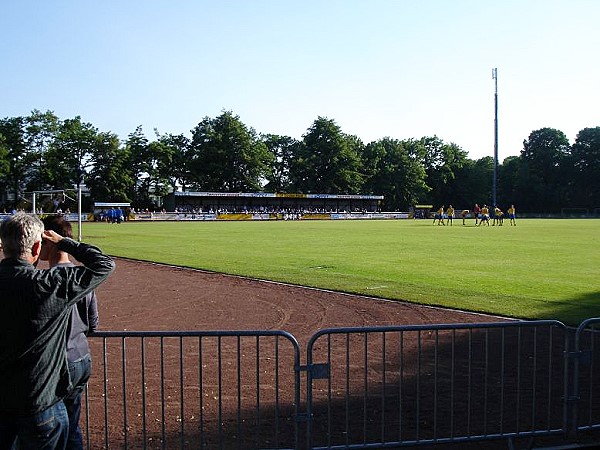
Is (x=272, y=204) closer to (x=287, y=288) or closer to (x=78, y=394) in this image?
Result: (x=287, y=288)

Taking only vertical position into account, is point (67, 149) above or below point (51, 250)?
above

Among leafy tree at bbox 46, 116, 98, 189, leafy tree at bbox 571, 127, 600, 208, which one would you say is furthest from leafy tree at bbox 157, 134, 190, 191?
leafy tree at bbox 571, 127, 600, 208

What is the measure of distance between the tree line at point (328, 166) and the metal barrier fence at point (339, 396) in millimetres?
89601

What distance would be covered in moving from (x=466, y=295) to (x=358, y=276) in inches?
157

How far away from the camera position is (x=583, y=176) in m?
120

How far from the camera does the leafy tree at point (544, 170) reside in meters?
Result: 119

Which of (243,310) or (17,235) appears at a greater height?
(17,235)

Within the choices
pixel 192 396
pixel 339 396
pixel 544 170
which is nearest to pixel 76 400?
pixel 192 396

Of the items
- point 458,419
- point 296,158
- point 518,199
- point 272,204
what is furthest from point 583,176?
point 458,419

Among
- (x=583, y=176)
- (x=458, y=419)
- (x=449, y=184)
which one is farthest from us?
(x=449, y=184)

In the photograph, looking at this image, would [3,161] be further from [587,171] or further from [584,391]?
[587,171]

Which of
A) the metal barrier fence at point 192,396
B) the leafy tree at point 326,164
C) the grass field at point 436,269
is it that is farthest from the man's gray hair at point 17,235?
the leafy tree at point 326,164

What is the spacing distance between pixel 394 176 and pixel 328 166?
13961 millimetres

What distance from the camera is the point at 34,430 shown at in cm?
357
